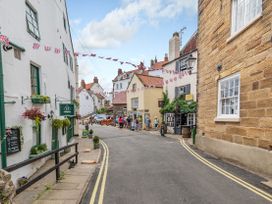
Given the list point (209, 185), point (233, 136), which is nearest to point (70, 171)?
point (209, 185)

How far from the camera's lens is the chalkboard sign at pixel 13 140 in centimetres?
622

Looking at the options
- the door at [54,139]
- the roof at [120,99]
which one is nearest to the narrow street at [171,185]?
the door at [54,139]

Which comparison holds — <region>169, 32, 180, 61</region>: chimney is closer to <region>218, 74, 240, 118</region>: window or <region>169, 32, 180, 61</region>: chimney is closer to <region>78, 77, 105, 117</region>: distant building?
<region>218, 74, 240, 118</region>: window

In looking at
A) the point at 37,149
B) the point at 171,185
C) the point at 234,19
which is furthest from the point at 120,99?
the point at 171,185

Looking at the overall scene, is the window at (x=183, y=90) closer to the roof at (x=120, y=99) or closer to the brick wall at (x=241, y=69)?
the brick wall at (x=241, y=69)

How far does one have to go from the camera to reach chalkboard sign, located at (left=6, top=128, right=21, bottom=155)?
20.4 ft

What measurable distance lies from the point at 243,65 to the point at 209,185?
17.2 ft

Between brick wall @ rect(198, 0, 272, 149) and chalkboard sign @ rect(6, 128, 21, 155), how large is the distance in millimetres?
8468

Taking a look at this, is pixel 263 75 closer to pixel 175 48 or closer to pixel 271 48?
pixel 271 48

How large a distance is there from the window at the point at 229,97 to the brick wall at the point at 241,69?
33 cm

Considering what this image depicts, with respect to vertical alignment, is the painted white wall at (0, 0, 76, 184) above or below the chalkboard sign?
above

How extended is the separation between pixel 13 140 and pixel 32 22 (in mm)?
5088

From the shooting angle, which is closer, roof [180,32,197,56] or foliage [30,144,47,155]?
foliage [30,144,47,155]

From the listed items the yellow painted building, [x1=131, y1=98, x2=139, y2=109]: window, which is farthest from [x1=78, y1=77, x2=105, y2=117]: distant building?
the yellow painted building
